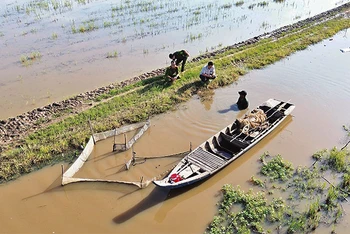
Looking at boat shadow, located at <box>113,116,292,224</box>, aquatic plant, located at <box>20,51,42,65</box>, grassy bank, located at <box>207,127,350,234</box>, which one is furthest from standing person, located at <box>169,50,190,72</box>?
aquatic plant, located at <box>20,51,42,65</box>

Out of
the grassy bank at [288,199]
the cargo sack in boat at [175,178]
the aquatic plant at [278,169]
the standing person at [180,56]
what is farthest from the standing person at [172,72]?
the cargo sack in boat at [175,178]

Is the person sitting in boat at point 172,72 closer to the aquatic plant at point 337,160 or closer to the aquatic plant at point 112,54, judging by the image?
the aquatic plant at point 112,54

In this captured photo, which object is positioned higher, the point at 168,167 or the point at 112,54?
the point at 112,54

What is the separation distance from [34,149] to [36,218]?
2.03 meters

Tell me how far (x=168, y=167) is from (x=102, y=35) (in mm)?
10666

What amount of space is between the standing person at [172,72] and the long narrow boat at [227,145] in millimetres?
3192

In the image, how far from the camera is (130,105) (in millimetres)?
9641

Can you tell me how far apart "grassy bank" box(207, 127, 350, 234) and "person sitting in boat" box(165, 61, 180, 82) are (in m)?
4.67

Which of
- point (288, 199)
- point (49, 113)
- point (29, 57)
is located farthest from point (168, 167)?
point (29, 57)

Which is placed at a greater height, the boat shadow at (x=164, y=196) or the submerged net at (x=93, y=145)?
the submerged net at (x=93, y=145)

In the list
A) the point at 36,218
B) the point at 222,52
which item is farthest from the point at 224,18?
the point at 36,218

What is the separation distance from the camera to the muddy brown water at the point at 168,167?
6.06 m

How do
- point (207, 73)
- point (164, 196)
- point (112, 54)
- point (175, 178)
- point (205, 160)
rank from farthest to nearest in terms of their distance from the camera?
point (112, 54), point (207, 73), point (205, 160), point (164, 196), point (175, 178)

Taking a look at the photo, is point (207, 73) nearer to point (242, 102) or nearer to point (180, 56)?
point (180, 56)
